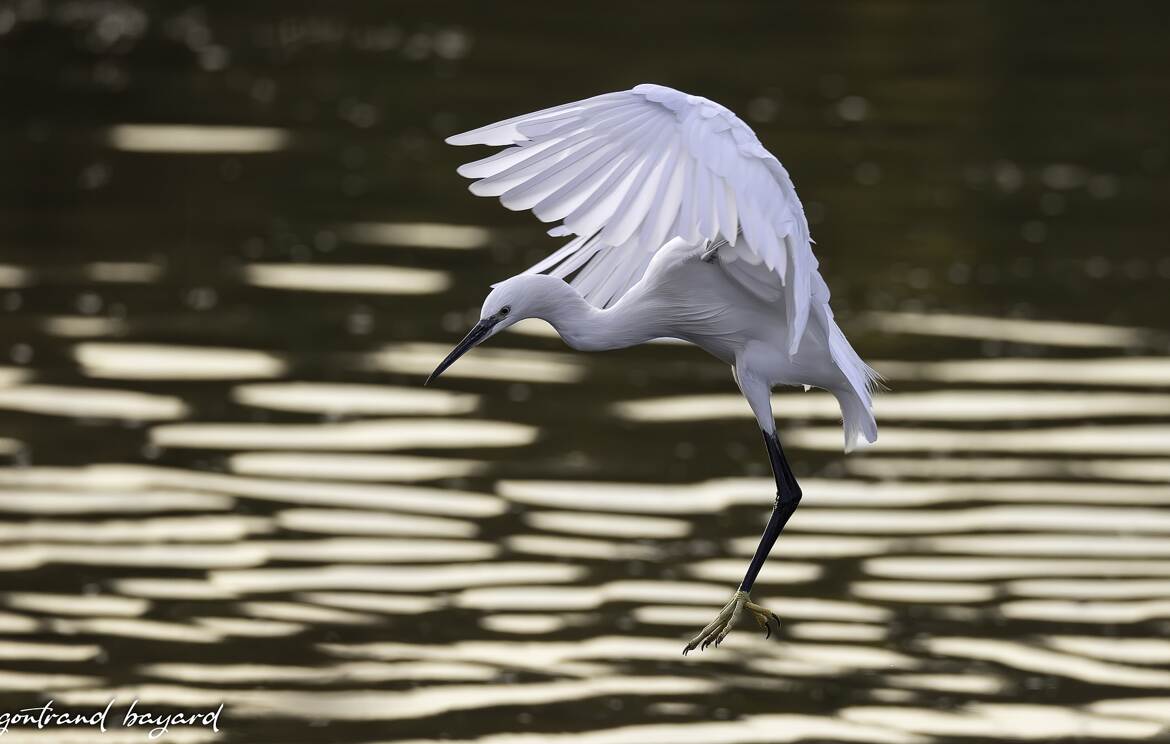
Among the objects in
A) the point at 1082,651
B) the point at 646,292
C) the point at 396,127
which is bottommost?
the point at 1082,651

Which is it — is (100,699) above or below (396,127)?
below

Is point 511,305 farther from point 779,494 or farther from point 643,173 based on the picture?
point 779,494

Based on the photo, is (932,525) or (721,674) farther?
(932,525)

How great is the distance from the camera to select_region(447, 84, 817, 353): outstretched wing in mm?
8383

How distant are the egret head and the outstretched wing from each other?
15.6 inches

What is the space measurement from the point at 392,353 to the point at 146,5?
54.2ft

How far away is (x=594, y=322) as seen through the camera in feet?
31.4

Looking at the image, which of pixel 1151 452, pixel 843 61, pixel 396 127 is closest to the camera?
pixel 1151 452

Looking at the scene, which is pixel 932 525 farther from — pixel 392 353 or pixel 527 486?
pixel 392 353

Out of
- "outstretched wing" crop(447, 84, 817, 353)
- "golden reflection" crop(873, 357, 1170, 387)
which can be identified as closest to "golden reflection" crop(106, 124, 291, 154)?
"golden reflection" crop(873, 357, 1170, 387)

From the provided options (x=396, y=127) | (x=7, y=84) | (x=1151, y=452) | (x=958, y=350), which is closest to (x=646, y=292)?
(x=1151, y=452)

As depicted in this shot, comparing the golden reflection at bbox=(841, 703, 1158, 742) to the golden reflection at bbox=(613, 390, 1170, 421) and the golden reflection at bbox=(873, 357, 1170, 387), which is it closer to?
the golden reflection at bbox=(613, 390, 1170, 421)

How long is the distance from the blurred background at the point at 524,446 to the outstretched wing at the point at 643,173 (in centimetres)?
749

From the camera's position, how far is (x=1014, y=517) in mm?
19031
